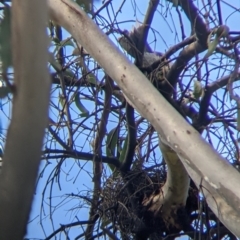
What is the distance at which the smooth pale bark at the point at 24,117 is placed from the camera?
68cm

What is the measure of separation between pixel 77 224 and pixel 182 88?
53 cm

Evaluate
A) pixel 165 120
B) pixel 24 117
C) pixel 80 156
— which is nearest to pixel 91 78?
Result: pixel 80 156

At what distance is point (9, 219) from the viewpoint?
666 millimetres

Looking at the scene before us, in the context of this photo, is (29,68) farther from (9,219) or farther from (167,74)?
(167,74)

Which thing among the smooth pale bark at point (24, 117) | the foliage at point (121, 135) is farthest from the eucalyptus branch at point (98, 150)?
the smooth pale bark at point (24, 117)

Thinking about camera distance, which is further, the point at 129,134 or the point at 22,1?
the point at 129,134

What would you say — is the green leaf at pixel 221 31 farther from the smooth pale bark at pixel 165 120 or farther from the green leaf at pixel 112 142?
the green leaf at pixel 112 142

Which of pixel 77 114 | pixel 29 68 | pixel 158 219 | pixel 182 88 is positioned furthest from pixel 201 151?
pixel 77 114

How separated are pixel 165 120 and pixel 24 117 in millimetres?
497

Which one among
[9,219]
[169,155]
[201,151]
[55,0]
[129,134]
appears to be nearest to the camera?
[9,219]

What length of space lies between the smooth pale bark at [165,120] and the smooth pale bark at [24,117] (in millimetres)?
449

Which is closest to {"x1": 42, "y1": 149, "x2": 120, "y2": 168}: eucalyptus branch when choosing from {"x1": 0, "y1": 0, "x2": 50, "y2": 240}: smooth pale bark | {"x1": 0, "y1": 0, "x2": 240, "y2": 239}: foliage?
{"x1": 0, "y1": 0, "x2": 240, "y2": 239}: foliage

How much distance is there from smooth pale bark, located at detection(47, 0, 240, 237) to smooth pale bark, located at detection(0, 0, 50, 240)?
1.47 feet

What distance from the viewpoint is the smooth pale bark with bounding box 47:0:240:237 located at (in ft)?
3.58
